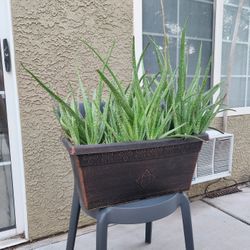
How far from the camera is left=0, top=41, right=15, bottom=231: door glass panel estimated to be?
67.5 inches

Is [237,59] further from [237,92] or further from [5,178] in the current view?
[5,178]

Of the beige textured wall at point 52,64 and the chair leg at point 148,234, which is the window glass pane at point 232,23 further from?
the chair leg at point 148,234

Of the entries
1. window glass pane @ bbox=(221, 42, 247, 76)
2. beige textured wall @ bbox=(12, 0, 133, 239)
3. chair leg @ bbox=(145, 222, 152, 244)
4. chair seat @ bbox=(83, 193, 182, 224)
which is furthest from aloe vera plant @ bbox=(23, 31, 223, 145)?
window glass pane @ bbox=(221, 42, 247, 76)

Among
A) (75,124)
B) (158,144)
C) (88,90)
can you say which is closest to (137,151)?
(158,144)

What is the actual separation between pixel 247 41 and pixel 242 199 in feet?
4.81

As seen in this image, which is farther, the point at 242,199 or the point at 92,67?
the point at 242,199

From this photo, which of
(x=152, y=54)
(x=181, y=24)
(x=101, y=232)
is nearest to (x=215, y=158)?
(x=152, y=54)

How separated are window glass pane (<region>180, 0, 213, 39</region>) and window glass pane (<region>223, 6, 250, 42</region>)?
177 millimetres

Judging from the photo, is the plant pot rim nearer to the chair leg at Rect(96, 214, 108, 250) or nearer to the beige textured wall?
the chair leg at Rect(96, 214, 108, 250)

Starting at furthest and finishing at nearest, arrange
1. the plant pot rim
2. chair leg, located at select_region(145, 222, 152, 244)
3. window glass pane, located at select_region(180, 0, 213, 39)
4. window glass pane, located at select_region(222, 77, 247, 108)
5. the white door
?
1. window glass pane, located at select_region(222, 77, 247, 108)
2. window glass pane, located at select_region(180, 0, 213, 39)
3. chair leg, located at select_region(145, 222, 152, 244)
4. the white door
5. the plant pot rim

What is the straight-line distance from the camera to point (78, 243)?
1823mm

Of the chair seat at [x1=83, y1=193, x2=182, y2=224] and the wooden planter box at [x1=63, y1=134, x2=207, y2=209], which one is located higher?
the wooden planter box at [x1=63, y1=134, x2=207, y2=209]

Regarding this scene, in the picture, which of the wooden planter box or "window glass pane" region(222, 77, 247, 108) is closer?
the wooden planter box

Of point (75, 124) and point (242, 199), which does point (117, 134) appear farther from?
point (242, 199)
